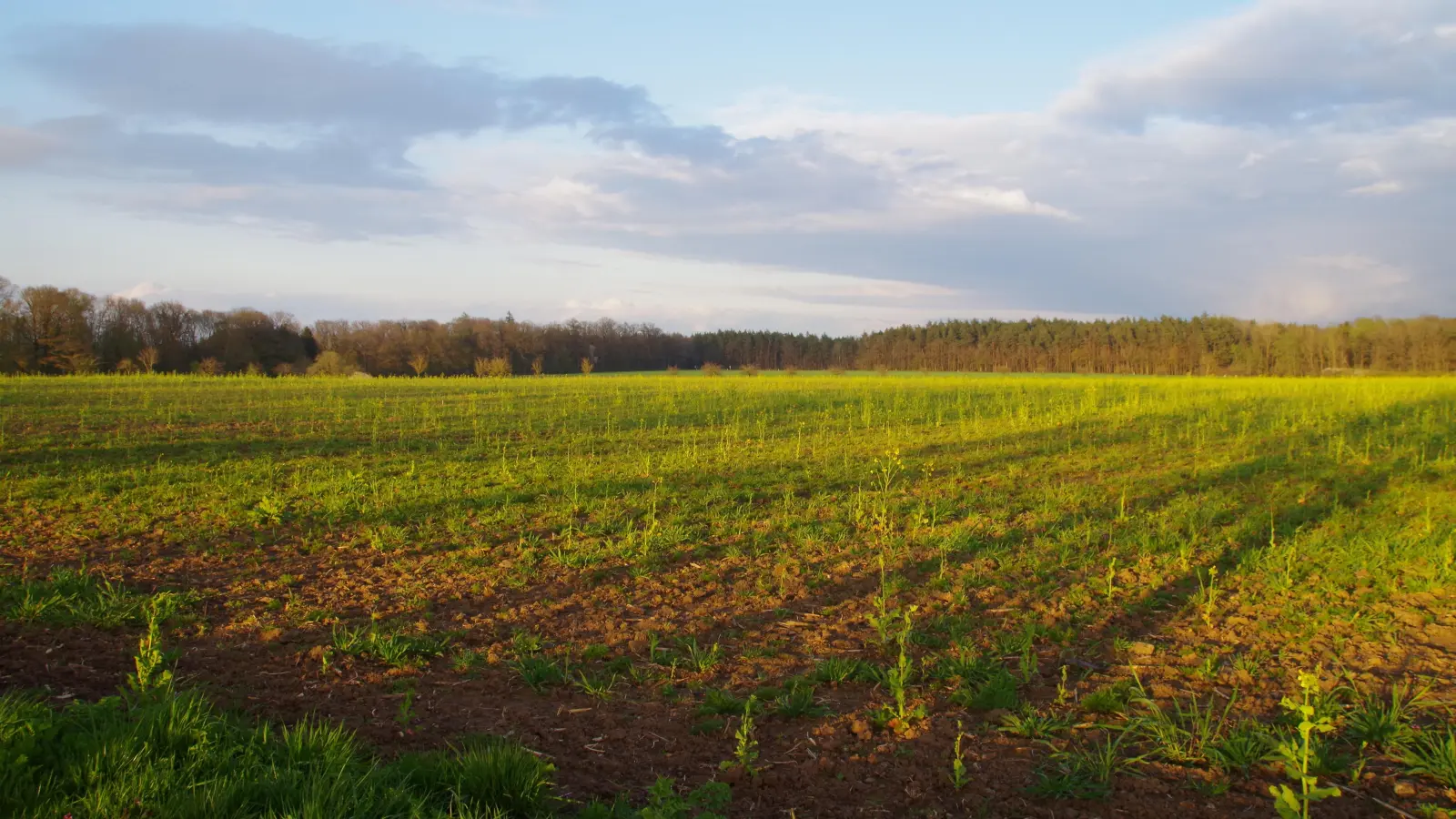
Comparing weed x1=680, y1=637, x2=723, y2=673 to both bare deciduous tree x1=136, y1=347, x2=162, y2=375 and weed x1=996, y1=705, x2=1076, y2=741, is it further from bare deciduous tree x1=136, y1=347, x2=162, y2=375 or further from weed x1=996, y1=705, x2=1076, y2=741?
bare deciduous tree x1=136, y1=347, x2=162, y2=375

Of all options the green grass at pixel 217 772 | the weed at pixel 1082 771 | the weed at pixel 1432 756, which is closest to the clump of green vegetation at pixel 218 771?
the green grass at pixel 217 772

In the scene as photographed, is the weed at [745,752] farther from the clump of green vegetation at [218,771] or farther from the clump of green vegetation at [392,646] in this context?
the clump of green vegetation at [392,646]

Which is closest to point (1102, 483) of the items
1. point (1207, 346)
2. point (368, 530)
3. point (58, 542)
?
point (368, 530)

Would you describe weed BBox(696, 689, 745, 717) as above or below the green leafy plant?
below

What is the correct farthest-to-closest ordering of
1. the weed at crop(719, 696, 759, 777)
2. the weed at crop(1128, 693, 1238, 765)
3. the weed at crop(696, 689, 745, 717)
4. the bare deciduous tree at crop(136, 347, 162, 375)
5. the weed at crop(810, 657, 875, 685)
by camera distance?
1. the bare deciduous tree at crop(136, 347, 162, 375)
2. the weed at crop(810, 657, 875, 685)
3. the weed at crop(696, 689, 745, 717)
4. the weed at crop(1128, 693, 1238, 765)
5. the weed at crop(719, 696, 759, 777)

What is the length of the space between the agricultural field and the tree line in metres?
36.6

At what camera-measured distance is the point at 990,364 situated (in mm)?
91750

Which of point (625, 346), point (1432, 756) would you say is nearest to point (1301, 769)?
point (1432, 756)

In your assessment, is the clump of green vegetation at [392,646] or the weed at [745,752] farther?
the clump of green vegetation at [392,646]

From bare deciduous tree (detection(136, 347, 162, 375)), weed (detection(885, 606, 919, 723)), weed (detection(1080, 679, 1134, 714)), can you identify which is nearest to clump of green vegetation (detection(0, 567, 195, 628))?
weed (detection(885, 606, 919, 723))

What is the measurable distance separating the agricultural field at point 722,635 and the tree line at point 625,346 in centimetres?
3658

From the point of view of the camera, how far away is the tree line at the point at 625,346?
4969 cm

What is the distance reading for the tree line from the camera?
163ft

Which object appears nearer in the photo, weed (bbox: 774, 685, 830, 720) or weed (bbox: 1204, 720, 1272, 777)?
weed (bbox: 1204, 720, 1272, 777)
